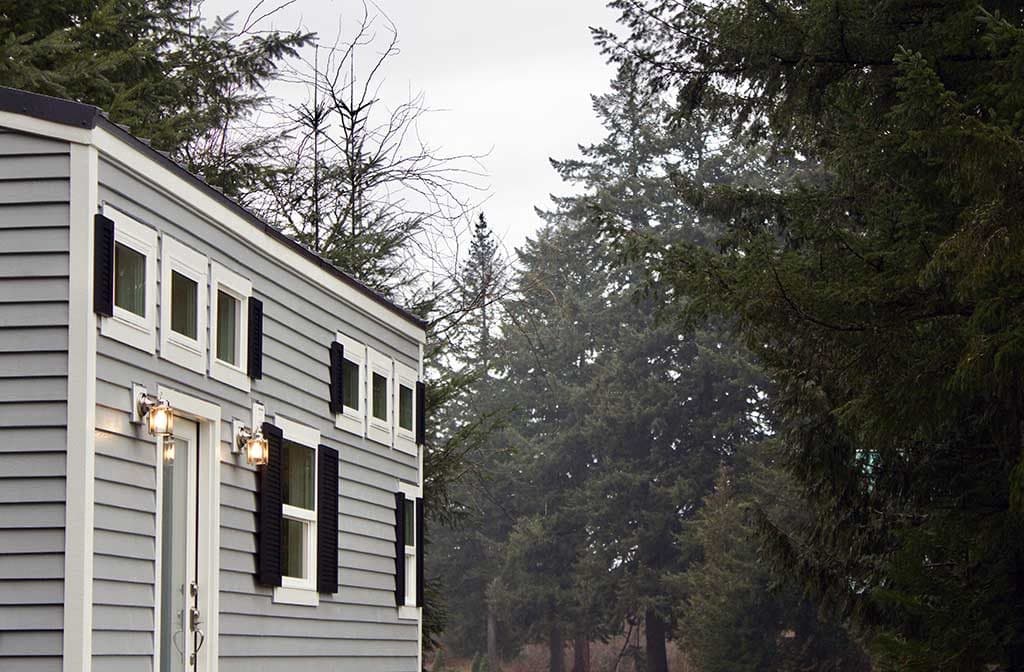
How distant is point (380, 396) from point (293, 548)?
2464 mm

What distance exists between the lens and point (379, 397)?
12.5m

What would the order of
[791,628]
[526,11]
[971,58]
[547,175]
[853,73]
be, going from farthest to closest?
[547,175] < [526,11] < [791,628] < [853,73] < [971,58]

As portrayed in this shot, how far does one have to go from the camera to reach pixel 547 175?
57031 millimetres

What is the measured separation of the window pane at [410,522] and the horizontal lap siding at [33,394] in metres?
5.98

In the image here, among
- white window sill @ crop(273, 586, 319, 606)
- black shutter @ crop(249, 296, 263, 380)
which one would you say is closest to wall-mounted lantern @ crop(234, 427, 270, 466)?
black shutter @ crop(249, 296, 263, 380)

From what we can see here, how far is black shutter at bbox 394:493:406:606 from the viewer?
12.7 meters

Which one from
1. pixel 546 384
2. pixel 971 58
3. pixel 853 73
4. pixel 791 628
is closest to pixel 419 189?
pixel 853 73

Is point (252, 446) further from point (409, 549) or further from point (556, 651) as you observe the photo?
point (556, 651)

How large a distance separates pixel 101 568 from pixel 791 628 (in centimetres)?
2388

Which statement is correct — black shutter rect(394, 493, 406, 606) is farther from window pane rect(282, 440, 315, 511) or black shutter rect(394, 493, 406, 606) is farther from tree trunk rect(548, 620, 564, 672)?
tree trunk rect(548, 620, 564, 672)

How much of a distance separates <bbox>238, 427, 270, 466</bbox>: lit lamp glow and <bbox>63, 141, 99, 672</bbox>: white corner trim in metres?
2.06

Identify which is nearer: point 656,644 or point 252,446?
point 252,446

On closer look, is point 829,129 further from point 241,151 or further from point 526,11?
point 526,11

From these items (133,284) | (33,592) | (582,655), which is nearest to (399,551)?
(133,284)
